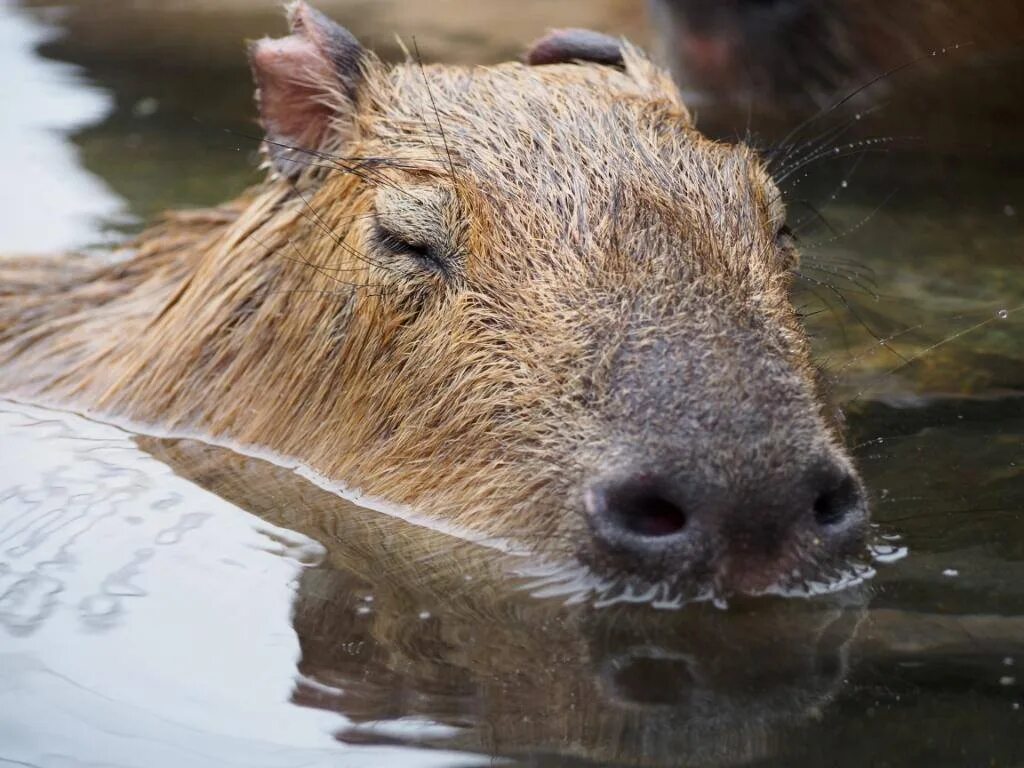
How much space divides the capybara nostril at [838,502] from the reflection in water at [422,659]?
19 centimetres

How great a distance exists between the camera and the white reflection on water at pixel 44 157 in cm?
775

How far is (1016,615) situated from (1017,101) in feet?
18.7

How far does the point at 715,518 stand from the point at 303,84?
2.33 m

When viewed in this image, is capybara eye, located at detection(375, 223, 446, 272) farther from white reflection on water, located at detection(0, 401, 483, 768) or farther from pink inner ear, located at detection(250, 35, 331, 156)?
white reflection on water, located at detection(0, 401, 483, 768)

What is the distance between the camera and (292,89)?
207 inches

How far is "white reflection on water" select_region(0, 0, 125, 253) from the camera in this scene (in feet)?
25.4

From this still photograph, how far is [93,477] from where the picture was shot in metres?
4.93

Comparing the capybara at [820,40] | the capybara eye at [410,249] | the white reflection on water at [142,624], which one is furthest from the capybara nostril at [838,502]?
the capybara at [820,40]

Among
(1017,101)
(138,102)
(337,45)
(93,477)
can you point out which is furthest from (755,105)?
(93,477)

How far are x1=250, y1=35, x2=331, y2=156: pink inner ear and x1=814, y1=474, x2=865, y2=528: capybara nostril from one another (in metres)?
2.26

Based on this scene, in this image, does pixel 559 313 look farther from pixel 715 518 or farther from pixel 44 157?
pixel 44 157

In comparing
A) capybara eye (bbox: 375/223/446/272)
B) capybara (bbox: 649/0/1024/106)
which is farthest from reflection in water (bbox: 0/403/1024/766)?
capybara (bbox: 649/0/1024/106)

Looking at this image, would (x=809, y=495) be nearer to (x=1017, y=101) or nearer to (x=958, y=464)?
(x=958, y=464)

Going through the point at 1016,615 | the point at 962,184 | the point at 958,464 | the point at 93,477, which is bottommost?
the point at 1016,615
